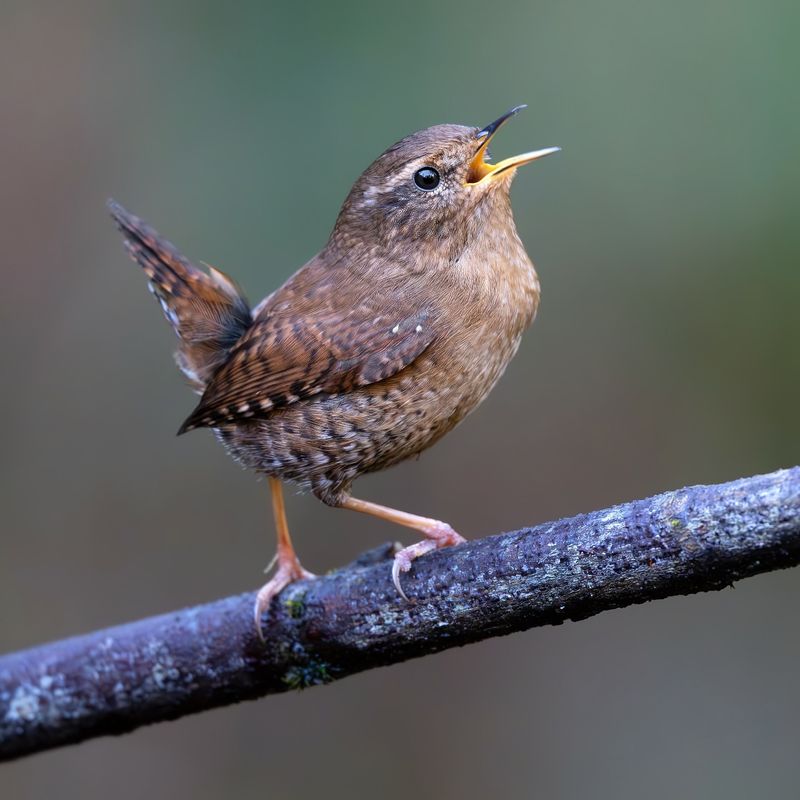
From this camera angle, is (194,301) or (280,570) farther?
(194,301)

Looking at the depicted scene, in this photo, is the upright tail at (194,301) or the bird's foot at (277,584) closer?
the bird's foot at (277,584)

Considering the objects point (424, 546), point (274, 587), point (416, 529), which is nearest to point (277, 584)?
point (274, 587)

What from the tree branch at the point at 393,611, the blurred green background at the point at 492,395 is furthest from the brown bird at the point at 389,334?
the blurred green background at the point at 492,395

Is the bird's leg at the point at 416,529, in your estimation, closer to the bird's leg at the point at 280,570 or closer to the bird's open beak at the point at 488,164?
the bird's leg at the point at 280,570

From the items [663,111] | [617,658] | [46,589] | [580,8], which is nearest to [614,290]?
[663,111]

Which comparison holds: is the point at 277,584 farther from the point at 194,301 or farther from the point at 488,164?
the point at 488,164

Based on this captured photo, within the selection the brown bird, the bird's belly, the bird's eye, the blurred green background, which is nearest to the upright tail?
the brown bird

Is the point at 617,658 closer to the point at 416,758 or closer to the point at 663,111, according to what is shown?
the point at 416,758
